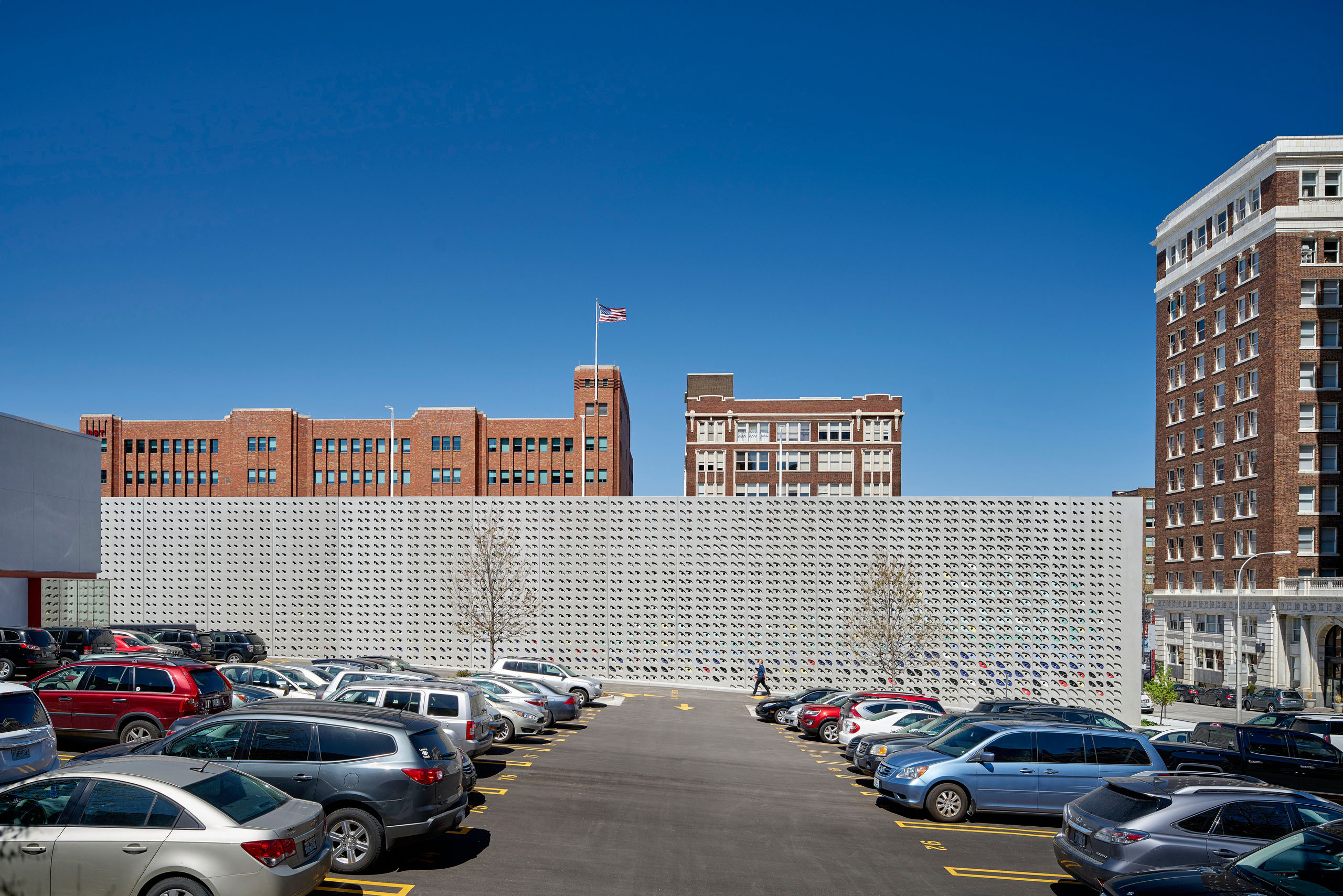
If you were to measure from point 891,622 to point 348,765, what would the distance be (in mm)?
31011

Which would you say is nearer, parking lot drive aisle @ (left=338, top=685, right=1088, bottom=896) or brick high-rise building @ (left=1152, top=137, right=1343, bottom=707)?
parking lot drive aisle @ (left=338, top=685, right=1088, bottom=896)

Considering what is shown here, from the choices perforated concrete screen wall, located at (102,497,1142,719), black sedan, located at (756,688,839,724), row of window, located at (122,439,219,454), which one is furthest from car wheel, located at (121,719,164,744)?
row of window, located at (122,439,219,454)

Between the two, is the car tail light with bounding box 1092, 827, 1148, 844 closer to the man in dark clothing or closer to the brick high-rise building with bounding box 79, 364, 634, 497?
the man in dark clothing

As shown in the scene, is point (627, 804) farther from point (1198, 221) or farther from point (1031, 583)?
point (1198, 221)

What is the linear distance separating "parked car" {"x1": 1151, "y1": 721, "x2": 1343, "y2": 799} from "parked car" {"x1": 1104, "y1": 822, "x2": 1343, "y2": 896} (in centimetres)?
1196

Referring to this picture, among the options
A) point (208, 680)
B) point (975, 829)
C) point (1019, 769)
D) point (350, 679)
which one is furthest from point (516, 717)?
point (1019, 769)

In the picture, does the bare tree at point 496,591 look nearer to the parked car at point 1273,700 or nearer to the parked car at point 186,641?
the parked car at point 186,641

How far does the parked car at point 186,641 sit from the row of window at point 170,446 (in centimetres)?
4034

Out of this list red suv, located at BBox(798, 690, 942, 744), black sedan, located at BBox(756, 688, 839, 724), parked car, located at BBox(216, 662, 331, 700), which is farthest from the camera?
black sedan, located at BBox(756, 688, 839, 724)

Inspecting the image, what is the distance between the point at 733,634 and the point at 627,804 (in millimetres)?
25022

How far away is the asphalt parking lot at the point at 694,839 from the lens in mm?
10969

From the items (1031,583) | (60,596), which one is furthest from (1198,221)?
(60,596)

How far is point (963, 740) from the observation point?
51.1 ft

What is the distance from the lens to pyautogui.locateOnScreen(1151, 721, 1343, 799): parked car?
62.4 ft
